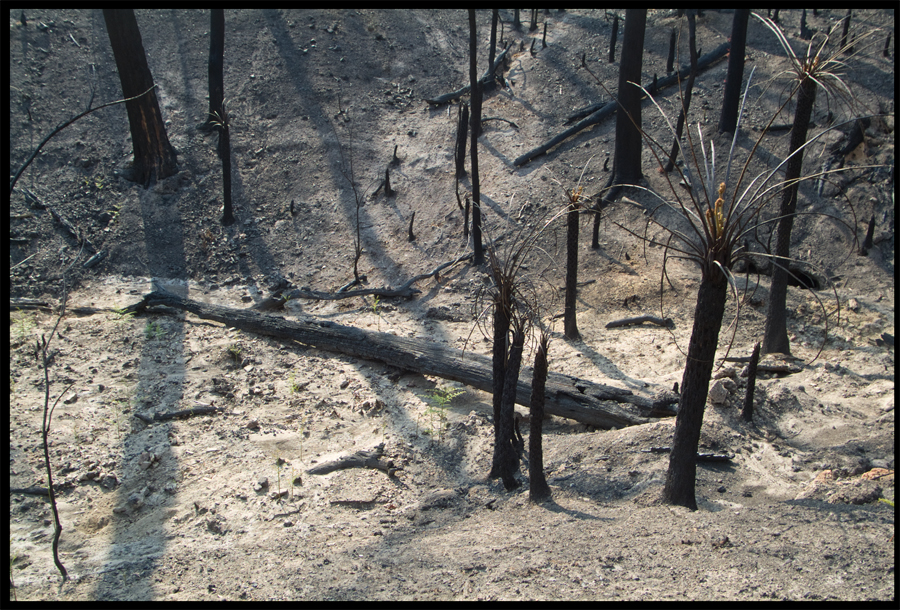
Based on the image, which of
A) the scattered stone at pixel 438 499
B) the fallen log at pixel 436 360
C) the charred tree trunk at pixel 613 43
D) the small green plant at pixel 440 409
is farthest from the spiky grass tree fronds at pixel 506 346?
the charred tree trunk at pixel 613 43

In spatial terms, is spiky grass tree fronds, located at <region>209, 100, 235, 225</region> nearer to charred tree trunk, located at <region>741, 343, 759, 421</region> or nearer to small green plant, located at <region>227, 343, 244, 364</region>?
small green plant, located at <region>227, 343, 244, 364</region>

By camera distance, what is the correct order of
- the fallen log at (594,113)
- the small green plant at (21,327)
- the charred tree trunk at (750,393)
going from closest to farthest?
the charred tree trunk at (750,393) → the small green plant at (21,327) → the fallen log at (594,113)

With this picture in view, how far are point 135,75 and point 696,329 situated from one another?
1360 cm

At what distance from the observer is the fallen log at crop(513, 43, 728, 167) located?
44.7 ft

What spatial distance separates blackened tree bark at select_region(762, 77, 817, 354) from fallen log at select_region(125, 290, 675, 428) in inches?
101

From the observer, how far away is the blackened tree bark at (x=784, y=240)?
6852mm

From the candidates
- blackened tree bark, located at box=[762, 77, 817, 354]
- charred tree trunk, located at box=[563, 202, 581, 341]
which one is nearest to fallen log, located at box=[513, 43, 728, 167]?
charred tree trunk, located at box=[563, 202, 581, 341]

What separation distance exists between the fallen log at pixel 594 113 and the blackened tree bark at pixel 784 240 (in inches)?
249

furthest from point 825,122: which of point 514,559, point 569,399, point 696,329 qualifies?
point 514,559

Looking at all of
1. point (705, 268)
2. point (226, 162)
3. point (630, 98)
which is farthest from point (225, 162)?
point (705, 268)

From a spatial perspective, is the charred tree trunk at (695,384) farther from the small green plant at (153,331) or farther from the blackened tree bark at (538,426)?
the small green plant at (153,331)

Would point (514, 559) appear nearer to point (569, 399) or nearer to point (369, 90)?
point (569, 399)

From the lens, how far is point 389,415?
286 inches
